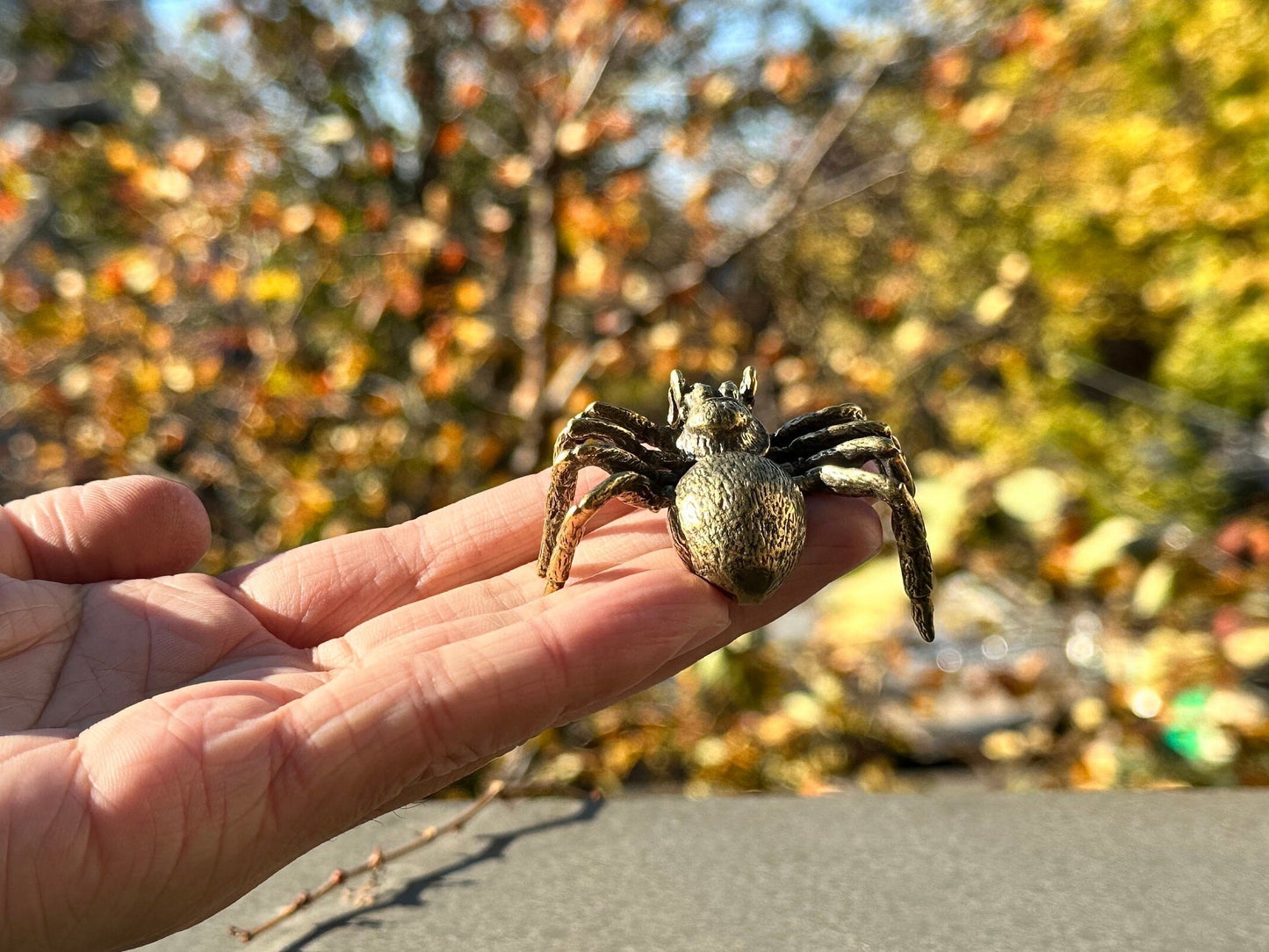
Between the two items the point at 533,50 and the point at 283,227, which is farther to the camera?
the point at 533,50

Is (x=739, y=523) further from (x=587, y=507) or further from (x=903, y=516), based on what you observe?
(x=903, y=516)

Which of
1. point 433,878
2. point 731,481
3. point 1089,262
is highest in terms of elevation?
point 1089,262

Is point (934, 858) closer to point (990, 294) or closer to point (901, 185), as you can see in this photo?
point (990, 294)

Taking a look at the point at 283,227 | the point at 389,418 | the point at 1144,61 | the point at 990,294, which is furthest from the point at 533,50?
the point at 1144,61

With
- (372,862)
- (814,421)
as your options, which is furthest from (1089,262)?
(372,862)

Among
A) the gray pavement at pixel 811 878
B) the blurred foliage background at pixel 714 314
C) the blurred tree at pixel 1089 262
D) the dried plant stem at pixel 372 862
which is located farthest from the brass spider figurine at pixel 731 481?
the blurred tree at pixel 1089 262

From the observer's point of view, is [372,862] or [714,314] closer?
[372,862]

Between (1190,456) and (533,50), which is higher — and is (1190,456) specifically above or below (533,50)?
below
